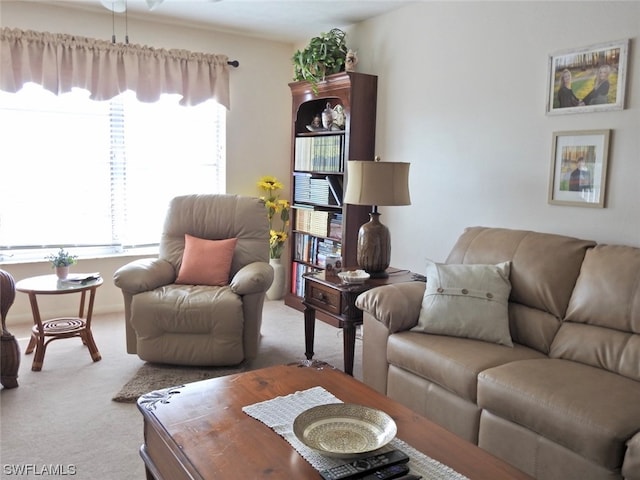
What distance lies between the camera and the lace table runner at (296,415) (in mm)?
1364

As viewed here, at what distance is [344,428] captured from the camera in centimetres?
154

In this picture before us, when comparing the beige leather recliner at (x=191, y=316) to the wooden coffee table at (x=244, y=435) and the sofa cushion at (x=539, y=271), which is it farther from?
the sofa cushion at (x=539, y=271)

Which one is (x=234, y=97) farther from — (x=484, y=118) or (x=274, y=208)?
(x=484, y=118)

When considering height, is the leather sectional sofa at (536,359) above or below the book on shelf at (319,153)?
below

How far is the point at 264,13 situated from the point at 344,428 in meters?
3.44

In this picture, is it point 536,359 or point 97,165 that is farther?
point 97,165

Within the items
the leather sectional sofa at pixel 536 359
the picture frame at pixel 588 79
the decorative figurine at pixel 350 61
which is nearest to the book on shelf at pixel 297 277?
the decorative figurine at pixel 350 61

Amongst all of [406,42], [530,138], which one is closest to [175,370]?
[530,138]

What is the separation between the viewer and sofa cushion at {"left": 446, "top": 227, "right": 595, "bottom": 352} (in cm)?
237

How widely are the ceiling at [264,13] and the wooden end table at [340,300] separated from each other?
1.97 metres

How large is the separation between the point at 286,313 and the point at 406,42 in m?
2.36

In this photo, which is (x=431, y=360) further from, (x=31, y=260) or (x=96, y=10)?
(x=96, y=10)

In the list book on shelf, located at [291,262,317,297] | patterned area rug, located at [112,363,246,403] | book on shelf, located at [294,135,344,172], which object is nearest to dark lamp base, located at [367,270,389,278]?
patterned area rug, located at [112,363,246,403]

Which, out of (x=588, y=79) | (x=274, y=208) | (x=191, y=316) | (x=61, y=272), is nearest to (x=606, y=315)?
(x=588, y=79)
